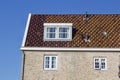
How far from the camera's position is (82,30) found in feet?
161

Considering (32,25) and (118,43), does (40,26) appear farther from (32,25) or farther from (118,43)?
(118,43)

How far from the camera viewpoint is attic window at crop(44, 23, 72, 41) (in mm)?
47344

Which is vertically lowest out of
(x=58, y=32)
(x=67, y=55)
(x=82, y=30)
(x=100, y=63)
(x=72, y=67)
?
(x=72, y=67)

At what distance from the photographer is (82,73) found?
45250 millimetres

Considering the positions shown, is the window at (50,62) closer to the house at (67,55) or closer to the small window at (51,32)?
the house at (67,55)

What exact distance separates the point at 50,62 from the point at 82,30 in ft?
20.0

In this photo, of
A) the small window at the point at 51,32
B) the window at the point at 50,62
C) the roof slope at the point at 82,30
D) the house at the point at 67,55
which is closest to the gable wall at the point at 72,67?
the house at the point at 67,55

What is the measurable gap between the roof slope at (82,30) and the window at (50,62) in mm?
1460

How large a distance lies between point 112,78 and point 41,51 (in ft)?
27.0

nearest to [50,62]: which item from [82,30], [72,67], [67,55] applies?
[67,55]

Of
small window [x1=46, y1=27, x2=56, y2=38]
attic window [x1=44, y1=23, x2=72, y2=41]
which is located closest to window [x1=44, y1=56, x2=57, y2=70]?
attic window [x1=44, y1=23, x2=72, y2=41]

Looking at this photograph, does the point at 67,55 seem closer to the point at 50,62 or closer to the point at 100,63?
the point at 50,62

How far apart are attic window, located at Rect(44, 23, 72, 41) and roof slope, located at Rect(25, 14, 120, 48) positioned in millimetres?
576

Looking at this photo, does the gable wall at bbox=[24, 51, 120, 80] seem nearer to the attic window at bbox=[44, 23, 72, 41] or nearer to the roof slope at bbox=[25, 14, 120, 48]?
the roof slope at bbox=[25, 14, 120, 48]
